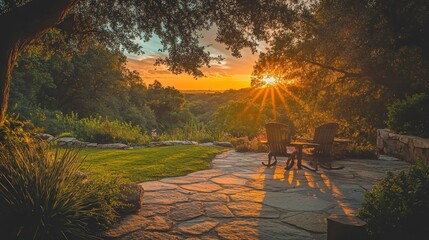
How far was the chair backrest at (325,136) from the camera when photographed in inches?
302

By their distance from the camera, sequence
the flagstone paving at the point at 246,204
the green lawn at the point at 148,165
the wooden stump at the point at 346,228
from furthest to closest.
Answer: the green lawn at the point at 148,165, the flagstone paving at the point at 246,204, the wooden stump at the point at 346,228

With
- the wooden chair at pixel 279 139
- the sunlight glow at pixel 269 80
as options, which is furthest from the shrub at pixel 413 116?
the sunlight glow at pixel 269 80

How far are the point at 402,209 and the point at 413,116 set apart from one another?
707 cm

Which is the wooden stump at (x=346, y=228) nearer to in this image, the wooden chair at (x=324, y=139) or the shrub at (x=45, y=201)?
the shrub at (x=45, y=201)

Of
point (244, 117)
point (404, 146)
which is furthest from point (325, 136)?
point (244, 117)

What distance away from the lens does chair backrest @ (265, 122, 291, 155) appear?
775 centimetres

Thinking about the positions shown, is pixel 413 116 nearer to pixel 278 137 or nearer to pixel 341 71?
pixel 278 137

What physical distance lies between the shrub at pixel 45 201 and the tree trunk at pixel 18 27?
885mm

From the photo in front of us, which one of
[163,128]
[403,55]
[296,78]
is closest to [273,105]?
[163,128]

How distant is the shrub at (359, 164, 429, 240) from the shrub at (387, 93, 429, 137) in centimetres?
617

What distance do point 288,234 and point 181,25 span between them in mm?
4133

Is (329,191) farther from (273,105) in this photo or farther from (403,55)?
(273,105)

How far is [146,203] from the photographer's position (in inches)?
182

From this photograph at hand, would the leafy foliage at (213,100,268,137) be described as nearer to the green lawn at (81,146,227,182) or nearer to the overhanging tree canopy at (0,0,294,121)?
the green lawn at (81,146,227,182)
